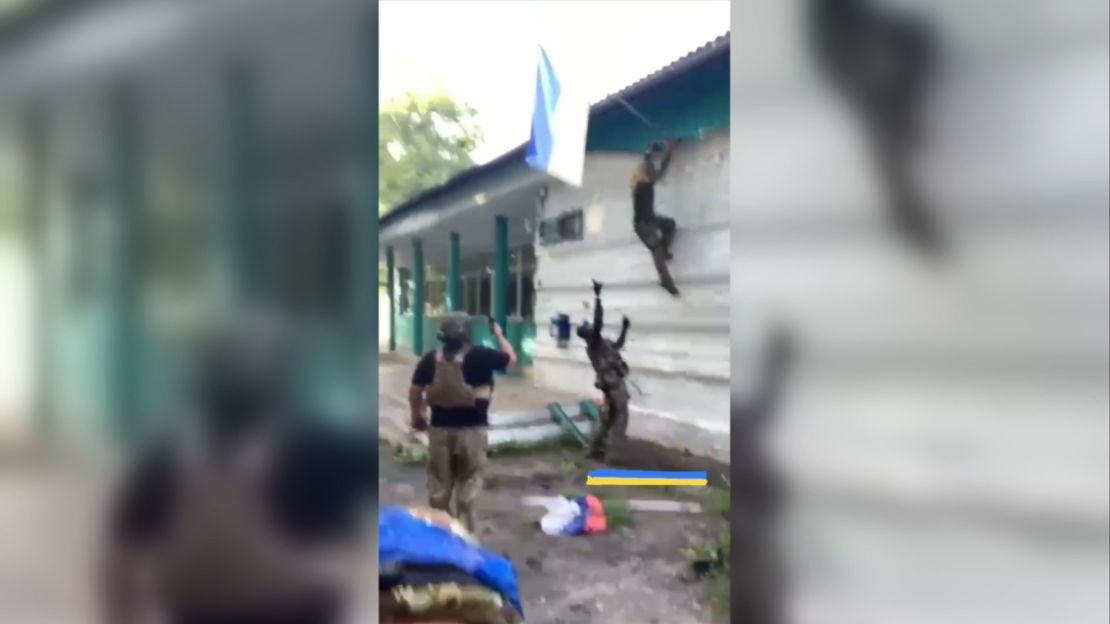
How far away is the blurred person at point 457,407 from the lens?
0.73m

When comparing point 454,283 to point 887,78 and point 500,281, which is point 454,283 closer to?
point 500,281

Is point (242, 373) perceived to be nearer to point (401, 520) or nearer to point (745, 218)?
point (401, 520)

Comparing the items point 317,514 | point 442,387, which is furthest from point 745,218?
point 317,514

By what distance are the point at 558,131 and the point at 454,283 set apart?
17cm

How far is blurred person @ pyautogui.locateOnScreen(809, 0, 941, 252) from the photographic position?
0.72 metres

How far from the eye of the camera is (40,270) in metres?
0.71

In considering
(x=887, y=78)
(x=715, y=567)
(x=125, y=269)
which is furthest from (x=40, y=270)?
(x=887, y=78)

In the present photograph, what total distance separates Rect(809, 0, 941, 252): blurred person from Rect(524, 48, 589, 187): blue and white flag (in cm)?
23

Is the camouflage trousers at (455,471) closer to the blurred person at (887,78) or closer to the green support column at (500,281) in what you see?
the green support column at (500,281)

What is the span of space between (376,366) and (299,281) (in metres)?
0.10

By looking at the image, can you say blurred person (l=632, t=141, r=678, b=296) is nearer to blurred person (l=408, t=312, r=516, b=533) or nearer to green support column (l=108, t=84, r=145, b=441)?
blurred person (l=408, t=312, r=516, b=533)

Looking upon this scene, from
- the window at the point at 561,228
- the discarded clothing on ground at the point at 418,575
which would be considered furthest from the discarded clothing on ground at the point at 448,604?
the window at the point at 561,228

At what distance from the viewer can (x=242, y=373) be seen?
726 millimetres

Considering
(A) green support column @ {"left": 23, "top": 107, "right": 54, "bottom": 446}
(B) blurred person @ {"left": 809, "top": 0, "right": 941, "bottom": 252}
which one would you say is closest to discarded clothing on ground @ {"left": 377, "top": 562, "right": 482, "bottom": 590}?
(A) green support column @ {"left": 23, "top": 107, "right": 54, "bottom": 446}
